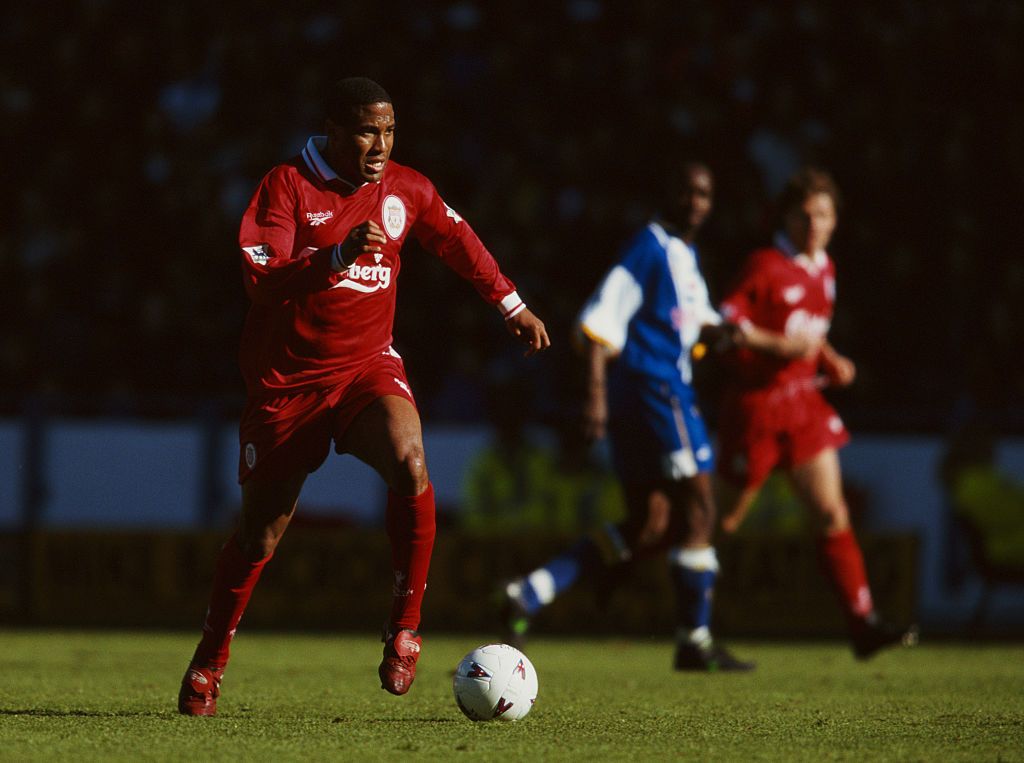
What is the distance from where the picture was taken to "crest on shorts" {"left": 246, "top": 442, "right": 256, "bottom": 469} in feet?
17.3

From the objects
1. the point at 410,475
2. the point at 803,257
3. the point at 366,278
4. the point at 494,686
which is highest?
the point at 803,257

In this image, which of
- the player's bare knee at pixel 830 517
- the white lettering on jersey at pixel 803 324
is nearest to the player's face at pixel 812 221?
the white lettering on jersey at pixel 803 324

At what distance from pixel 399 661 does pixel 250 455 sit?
0.79m

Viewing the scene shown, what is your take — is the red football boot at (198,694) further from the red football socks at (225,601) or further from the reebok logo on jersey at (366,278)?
the reebok logo on jersey at (366,278)

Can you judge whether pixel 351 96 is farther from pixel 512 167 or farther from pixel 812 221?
pixel 512 167

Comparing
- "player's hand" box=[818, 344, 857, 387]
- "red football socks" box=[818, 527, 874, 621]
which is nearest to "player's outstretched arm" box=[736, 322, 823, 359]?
"player's hand" box=[818, 344, 857, 387]

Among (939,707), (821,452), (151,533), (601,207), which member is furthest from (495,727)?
(601,207)

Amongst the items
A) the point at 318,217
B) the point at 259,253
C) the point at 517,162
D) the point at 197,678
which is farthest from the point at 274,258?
the point at 517,162

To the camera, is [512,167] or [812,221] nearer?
[812,221]

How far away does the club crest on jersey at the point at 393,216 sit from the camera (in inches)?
212

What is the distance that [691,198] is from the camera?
7.40 m

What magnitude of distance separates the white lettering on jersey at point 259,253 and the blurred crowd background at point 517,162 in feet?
24.0

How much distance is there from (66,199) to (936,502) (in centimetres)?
801

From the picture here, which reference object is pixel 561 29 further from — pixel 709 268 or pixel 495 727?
pixel 495 727
